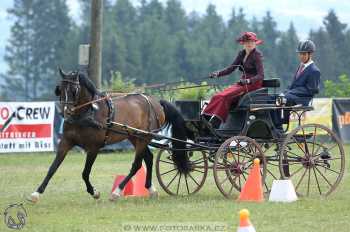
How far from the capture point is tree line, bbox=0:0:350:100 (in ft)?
262

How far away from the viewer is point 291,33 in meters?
94.4

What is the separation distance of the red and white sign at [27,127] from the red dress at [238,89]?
9.30 m

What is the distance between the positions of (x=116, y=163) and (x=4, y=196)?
6.24 m

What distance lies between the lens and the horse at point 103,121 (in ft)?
36.8

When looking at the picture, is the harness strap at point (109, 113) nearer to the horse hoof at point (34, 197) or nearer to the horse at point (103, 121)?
the horse at point (103, 121)

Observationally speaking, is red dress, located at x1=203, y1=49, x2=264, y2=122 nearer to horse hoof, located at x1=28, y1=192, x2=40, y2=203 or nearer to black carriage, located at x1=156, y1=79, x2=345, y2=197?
black carriage, located at x1=156, y1=79, x2=345, y2=197

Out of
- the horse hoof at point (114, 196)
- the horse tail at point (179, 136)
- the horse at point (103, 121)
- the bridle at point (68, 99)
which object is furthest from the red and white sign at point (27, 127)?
the bridle at point (68, 99)

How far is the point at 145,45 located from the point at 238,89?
71.5 meters

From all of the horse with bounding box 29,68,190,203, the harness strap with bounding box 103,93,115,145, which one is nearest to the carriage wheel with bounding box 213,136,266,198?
the horse with bounding box 29,68,190,203

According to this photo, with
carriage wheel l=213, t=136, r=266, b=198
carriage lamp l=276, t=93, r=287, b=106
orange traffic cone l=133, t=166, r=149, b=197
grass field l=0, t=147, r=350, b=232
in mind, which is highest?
carriage lamp l=276, t=93, r=287, b=106

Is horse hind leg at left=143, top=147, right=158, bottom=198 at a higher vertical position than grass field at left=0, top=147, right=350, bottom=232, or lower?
higher

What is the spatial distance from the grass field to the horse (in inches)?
18.3

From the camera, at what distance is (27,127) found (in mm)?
20609

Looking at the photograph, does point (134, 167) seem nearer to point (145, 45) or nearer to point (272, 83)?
point (272, 83)
